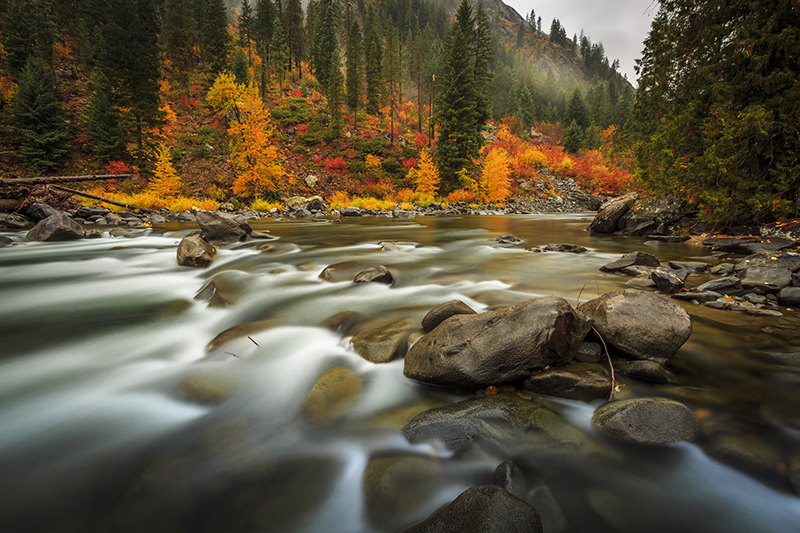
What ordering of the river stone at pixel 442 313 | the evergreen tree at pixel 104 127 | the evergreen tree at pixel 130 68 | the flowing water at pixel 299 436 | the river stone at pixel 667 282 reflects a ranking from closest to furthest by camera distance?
the flowing water at pixel 299 436 < the river stone at pixel 442 313 < the river stone at pixel 667 282 < the evergreen tree at pixel 104 127 < the evergreen tree at pixel 130 68

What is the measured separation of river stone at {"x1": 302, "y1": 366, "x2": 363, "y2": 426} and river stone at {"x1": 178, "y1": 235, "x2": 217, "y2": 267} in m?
5.40

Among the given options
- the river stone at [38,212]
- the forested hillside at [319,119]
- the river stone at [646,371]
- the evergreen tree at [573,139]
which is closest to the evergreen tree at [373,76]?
the forested hillside at [319,119]

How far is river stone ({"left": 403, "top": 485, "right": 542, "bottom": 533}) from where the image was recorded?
148 cm

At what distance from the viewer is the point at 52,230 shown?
374 inches

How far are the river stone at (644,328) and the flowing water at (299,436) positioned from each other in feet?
0.88

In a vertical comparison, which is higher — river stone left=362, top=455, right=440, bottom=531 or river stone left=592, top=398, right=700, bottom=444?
river stone left=592, top=398, right=700, bottom=444

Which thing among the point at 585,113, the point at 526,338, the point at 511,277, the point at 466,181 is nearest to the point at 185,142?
the point at 466,181

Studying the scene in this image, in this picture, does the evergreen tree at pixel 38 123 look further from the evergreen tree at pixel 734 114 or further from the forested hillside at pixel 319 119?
the evergreen tree at pixel 734 114

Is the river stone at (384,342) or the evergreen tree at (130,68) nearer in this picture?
the river stone at (384,342)

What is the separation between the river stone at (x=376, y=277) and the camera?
579 centimetres

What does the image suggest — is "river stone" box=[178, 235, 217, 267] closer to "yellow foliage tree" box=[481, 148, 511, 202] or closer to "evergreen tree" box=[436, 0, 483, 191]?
"evergreen tree" box=[436, 0, 483, 191]

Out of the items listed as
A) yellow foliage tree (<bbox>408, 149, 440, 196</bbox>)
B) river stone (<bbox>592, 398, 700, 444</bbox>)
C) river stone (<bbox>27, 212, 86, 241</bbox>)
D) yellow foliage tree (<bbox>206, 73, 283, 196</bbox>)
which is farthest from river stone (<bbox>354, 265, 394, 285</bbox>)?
yellow foliage tree (<bbox>408, 149, 440, 196</bbox>)

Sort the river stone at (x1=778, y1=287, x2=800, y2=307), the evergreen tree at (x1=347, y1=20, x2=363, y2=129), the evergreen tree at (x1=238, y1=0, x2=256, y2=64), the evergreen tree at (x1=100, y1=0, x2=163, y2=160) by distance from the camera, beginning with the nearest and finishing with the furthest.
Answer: the river stone at (x1=778, y1=287, x2=800, y2=307) < the evergreen tree at (x1=100, y1=0, x2=163, y2=160) < the evergreen tree at (x1=347, y1=20, x2=363, y2=129) < the evergreen tree at (x1=238, y1=0, x2=256, y2=64)

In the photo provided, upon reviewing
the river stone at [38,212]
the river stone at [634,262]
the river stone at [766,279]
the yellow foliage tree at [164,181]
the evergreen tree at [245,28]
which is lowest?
the river stone at [634,262]
